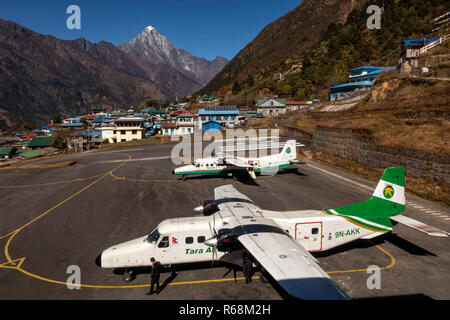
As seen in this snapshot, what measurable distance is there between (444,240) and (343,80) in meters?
109

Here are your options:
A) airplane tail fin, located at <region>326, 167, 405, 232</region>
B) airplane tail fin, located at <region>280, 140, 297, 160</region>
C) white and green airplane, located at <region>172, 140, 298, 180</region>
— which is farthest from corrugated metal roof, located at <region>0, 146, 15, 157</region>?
airplane tail fin, located at <region>326, 167, 405, 232</region>

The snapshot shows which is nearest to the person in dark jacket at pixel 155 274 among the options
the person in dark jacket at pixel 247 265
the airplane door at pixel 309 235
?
the person in dark jacket at pixel 247 265

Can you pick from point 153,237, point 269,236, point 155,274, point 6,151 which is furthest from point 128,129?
point 269,236

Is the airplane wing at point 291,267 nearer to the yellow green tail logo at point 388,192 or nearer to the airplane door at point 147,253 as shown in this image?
the airplane door at point 147,253

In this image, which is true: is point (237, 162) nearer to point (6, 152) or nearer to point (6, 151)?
point (6, 152)

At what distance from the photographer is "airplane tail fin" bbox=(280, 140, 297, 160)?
34.1m

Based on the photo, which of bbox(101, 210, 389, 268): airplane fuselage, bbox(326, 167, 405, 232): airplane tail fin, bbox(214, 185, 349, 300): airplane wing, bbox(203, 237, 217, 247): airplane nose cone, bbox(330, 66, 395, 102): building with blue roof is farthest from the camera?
bbox(330, 66, 395, 102): building with blue roof

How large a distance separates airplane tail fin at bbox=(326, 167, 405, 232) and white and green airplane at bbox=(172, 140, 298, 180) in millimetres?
16341

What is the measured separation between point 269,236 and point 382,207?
9417 mm

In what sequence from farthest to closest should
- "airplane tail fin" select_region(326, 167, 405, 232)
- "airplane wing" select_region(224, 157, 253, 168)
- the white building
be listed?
the white building → "airplane wing" select_region(224, 157, 253, 168) → "airplane tail fin" select_region(326, 167, 405, 232)

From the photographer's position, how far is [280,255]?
10852mm

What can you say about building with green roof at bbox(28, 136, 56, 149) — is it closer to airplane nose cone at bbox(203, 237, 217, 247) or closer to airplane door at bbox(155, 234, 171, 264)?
airplane door at bbox(155, 234, 171, 264)
